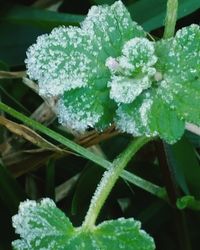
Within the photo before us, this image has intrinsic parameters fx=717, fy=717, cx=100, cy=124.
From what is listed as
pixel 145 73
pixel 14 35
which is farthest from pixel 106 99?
pixel 14 35

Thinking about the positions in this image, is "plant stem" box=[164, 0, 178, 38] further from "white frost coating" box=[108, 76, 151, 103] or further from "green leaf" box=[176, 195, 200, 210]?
"green leaf" box=[176, 195, 200, 210]

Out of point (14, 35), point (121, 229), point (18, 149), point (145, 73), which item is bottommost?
point (121, 229)

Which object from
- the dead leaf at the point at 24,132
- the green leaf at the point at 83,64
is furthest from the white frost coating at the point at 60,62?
the dead leaf at the point at 24,132

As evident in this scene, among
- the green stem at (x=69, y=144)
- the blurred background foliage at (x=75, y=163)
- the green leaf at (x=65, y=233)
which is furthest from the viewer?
the blurred background foliage at (x=75, y=163)

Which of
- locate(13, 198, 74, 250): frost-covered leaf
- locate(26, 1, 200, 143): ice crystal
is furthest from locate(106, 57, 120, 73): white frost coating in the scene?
locate(13, 198, 74, 250): frost-covered leaf

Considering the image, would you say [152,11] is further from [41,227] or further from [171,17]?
[41,227]

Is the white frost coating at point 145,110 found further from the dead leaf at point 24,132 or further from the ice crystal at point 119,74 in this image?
the dead leaf at point 24,132

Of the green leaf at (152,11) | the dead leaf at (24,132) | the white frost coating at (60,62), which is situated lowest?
the white frost coating at (60,62)

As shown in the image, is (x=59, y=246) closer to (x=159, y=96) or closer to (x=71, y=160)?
(x=159, y=96)
